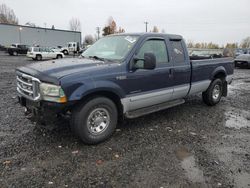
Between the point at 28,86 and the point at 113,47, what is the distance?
6.14ft

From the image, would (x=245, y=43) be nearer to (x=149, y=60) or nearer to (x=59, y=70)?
(x=149, y=60)

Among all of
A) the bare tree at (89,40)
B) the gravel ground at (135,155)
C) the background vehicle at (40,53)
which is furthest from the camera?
the bare tree at (89,40)

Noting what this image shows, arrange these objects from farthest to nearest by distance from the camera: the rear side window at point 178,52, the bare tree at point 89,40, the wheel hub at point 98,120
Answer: the bare tree at point 89,40
the rear side window at point 178,52
the wheel hub at point 98,120

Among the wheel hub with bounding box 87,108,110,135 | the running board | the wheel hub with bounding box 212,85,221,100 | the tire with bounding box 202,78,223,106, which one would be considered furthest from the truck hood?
the wheel hub with bounding box 212,85,221,100

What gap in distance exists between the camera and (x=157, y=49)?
14.9 ft

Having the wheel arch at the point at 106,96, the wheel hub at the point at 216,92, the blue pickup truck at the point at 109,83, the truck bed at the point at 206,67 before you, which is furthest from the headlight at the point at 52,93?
the wheel hub at the point at 216,92

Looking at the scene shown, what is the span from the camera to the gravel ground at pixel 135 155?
110 inches

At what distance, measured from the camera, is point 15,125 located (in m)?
4.44

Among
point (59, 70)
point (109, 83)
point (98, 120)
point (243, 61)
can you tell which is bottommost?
point (98, 120)

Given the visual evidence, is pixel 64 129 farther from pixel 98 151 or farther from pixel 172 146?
pixel 172 146

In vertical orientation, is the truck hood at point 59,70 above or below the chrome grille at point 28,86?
above

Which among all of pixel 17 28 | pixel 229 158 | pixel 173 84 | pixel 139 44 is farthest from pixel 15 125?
pixel 17 28

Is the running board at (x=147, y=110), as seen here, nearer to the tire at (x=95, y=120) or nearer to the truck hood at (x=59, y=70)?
the tire at (x=95, y=120)

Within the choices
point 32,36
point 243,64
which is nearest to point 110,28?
point 32,36
